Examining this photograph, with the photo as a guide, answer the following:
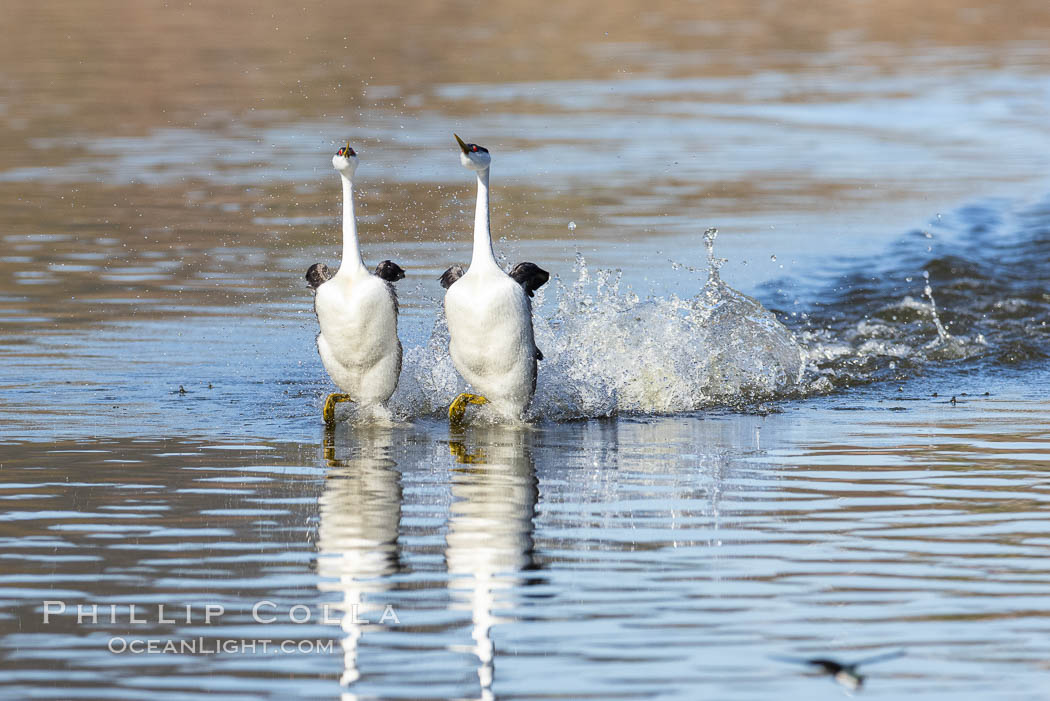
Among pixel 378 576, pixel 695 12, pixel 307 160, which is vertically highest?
pixel 695 12

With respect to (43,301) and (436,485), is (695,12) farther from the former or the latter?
(436,485)

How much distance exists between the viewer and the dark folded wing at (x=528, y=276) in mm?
11336

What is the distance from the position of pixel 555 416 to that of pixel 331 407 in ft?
5.16

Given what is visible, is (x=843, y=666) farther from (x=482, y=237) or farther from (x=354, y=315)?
(x=354, y=315)

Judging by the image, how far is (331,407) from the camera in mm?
11797

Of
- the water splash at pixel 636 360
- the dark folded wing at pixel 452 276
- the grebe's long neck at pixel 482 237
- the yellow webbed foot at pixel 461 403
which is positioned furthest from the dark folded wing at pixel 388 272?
the water splash at pixel 636 360

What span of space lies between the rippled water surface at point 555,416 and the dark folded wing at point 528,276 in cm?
99

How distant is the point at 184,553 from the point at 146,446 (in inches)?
102

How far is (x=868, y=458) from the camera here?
416 inches

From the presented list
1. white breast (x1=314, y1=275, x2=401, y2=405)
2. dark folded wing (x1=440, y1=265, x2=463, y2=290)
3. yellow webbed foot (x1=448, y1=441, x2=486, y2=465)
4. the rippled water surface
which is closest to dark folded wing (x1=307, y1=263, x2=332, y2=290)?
white breast (x1=314, y1=275, x2=401, y2=405)

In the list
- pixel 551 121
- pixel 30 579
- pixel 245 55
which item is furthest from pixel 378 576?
pixel 245 55

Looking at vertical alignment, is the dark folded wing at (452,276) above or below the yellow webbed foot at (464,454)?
above

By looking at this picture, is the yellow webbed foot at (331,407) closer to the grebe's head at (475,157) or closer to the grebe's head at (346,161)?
the grebe's head at (346,161)

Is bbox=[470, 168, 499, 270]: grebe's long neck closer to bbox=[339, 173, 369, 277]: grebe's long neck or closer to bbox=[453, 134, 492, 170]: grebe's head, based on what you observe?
bbox=[453, 134, 492, 170]: grebe's head
